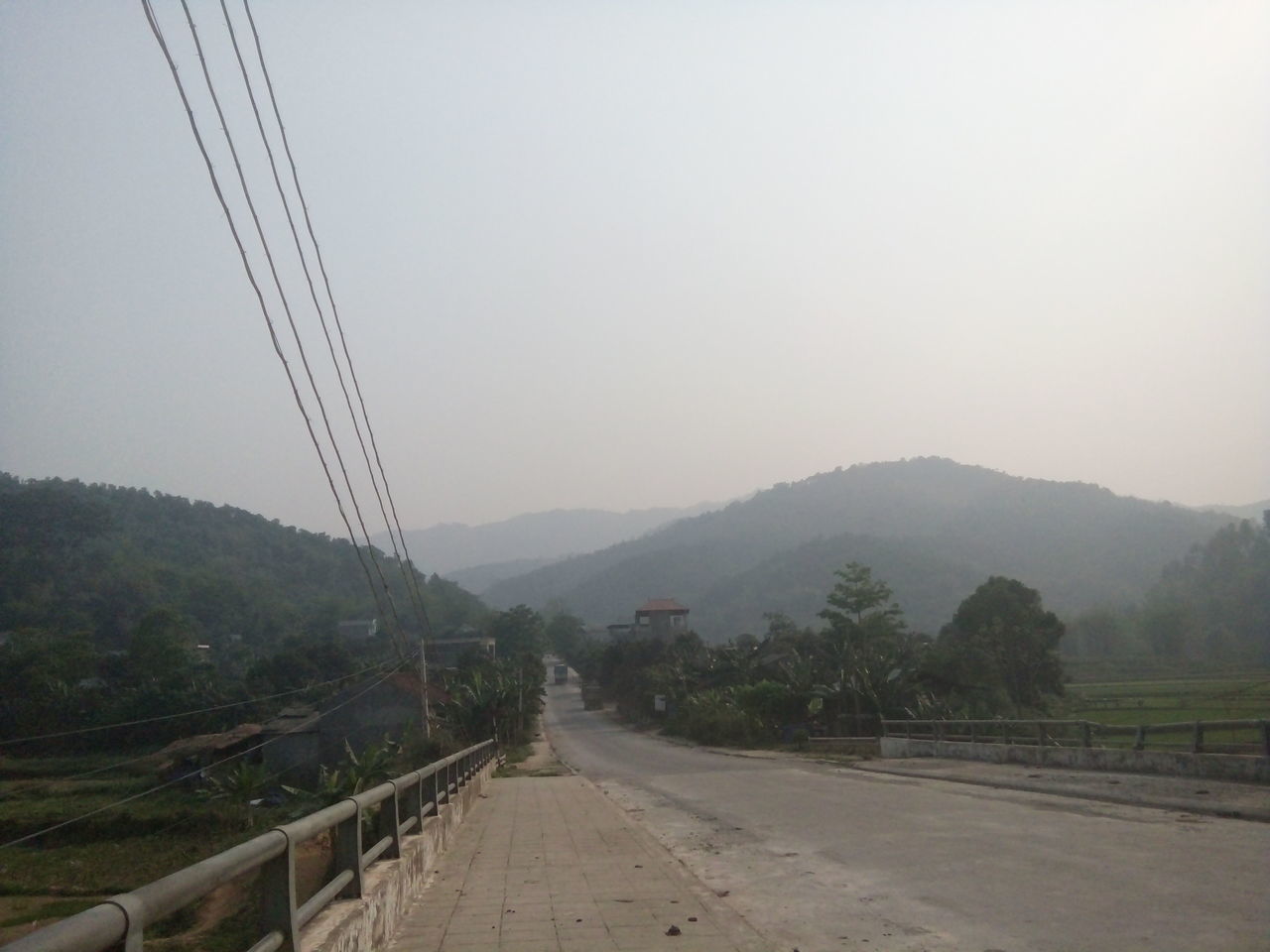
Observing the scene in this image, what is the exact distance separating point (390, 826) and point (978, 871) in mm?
5565

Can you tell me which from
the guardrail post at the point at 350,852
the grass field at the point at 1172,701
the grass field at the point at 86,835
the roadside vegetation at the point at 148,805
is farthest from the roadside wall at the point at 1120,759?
the grass field at the point at 86,835

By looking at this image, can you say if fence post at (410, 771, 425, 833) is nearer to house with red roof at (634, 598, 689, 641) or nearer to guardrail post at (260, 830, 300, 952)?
guardrail post at (260, 830, 300, 952)

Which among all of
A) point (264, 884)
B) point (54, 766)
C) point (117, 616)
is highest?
point (117, 616)

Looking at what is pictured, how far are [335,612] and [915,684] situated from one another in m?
66.8

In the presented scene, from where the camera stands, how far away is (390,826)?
8438 mm

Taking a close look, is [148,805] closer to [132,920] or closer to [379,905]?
[379,905]

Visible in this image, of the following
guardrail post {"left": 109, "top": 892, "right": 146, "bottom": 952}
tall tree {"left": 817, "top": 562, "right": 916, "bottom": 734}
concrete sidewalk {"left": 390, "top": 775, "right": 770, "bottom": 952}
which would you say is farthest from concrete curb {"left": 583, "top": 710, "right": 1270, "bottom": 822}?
guardrail post {"left": 109, "top": 892, "right": 146, "bottom": 952}

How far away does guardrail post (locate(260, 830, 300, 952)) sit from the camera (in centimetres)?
434

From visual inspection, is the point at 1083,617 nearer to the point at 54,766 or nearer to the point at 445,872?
the point at 54,766

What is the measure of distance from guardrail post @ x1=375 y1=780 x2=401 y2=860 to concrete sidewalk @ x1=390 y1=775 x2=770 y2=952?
1.59 ft

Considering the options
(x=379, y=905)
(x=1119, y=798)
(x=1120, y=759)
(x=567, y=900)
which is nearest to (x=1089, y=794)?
(x=1119, y=798)

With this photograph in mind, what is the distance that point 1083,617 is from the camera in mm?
89250

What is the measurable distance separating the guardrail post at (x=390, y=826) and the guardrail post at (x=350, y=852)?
2.06 m

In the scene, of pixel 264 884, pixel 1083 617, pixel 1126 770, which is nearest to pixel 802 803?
pixel 1126 770
